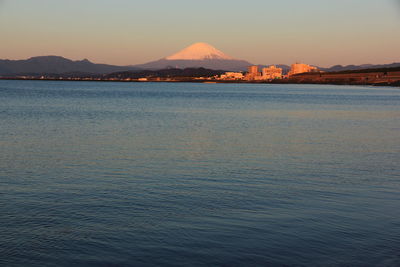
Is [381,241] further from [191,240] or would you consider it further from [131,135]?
[131,135]

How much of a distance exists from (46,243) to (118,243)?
1.32m

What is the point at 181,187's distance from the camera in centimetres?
1362

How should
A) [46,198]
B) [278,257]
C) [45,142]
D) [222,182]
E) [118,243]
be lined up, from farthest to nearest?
Answer: [45,142] → [222,182] → [46,198] → [118,243] → [278,257]

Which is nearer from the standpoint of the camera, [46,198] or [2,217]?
[2,217]

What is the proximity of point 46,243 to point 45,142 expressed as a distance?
15.1 m

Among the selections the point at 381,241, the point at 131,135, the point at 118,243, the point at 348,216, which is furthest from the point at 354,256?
the point at 131,135

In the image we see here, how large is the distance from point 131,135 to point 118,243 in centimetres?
1819

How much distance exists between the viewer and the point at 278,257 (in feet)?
27.5

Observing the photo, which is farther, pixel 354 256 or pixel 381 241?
pixel 381 241

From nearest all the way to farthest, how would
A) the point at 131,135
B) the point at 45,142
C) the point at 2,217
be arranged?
the point at 2,217 → the point at 45,142 → the point at 131,135

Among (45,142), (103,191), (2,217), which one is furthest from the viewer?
(45,142)

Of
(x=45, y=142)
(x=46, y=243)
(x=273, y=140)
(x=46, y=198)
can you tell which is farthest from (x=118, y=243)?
(x=273, y=140)

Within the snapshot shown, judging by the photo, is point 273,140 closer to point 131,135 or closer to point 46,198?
point 131,135

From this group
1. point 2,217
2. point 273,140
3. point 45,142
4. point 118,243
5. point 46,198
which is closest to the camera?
point 118,243
